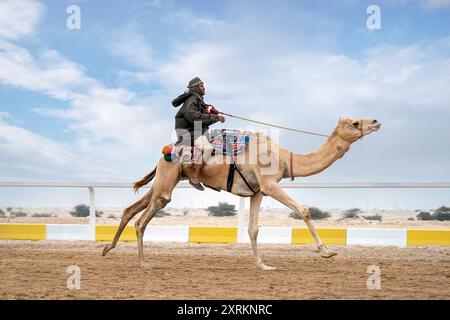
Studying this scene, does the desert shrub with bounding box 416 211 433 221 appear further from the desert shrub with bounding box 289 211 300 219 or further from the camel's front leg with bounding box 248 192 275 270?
the camel's front leg with bounding box 248 192 275 270

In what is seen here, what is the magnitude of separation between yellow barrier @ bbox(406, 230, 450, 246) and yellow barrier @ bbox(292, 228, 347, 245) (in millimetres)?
1564

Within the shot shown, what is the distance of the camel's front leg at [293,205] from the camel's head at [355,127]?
4.59ft

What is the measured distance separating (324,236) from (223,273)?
526 cm

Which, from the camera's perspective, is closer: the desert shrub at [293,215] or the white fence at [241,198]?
the white fence at [241,198]

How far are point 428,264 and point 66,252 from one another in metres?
7.40

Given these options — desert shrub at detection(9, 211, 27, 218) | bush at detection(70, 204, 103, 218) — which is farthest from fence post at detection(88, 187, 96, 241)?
desert shrub at detection(9, 211, 27, 218)

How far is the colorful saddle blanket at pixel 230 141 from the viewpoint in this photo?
9.13m

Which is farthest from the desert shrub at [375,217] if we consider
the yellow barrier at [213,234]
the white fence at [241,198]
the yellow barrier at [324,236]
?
the yellow barrier at [213,234]

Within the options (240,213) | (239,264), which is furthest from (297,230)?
(239,264)

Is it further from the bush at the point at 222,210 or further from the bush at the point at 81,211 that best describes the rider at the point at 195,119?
the bush at the point at 81,211

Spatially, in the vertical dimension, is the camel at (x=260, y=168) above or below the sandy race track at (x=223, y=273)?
above
